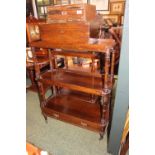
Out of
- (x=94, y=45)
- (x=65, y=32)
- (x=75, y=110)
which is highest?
(x=65, y=32)

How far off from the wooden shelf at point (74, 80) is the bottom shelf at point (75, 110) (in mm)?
357

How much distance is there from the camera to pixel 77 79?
165 centimetres

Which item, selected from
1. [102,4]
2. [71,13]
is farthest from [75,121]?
[102,4]

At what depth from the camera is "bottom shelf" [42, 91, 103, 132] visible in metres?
1.56

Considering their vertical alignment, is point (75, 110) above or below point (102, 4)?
below

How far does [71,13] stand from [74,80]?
70cm

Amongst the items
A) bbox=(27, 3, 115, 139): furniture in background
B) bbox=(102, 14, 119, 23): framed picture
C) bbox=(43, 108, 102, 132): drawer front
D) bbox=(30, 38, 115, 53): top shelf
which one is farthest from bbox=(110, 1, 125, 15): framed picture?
bbox=(43, 108, 102, 132): drawer front

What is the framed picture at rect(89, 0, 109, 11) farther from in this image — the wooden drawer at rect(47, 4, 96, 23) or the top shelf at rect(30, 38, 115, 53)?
the top shelf at rect(30, 38, 115, 53)

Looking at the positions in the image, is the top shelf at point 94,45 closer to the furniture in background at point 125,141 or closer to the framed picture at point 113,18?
the furniture in background at point 125,141

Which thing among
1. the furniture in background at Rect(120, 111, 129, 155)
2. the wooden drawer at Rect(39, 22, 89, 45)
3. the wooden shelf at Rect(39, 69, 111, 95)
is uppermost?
the wooden drawer at Rect(39, 22, 89, 45)

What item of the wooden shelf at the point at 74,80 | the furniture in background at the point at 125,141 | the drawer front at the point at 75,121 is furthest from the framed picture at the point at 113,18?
the furniture in background at the point at 125,141

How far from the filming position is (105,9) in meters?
3.08

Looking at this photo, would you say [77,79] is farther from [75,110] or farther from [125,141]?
[125,141]
